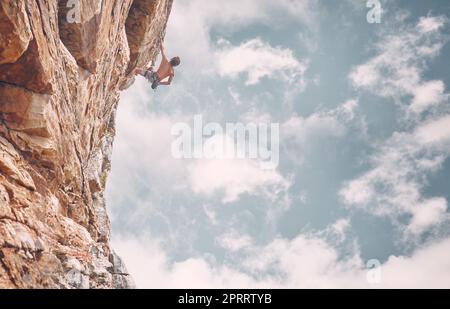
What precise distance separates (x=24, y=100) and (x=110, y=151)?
14.0 metres

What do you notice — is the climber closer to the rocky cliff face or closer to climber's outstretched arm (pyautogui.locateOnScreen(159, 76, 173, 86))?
climber's outstretched arm (pyautogui.locateOnScreen(159, 76, 173, 86))

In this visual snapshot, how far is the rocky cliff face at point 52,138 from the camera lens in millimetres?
9938

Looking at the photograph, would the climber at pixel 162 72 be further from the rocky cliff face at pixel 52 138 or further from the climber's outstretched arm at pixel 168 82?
the rocky cliff face at pixel 52 138

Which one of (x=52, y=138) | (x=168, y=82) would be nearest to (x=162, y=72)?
(x=168, y=82)

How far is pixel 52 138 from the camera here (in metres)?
12.8

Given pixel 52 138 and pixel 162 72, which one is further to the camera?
pixel 162 72

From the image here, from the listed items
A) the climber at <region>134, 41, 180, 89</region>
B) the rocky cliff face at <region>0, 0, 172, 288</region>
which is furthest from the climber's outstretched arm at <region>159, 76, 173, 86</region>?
the rocky cliff face at <region>0, 0, 172, 288</region>

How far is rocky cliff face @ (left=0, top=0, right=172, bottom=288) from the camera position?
9938mm

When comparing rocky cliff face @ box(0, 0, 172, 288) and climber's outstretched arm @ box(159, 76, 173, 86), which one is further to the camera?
climber's outstretched arm @ box(159, 76, 173, 86)

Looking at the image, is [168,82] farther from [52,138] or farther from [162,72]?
[52,138]

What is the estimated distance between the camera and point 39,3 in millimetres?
11461

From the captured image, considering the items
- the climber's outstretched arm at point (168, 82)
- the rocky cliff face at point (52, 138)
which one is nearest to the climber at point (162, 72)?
the climber's outstretched arm at point (168, 82)
